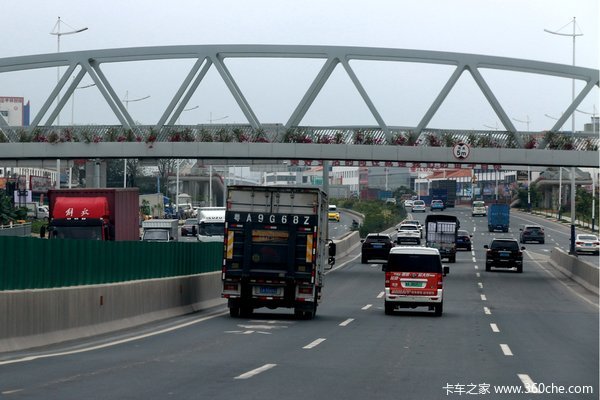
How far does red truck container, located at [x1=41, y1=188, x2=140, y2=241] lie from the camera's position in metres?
40.5

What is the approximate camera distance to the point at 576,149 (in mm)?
52000

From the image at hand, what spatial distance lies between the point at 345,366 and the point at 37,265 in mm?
7089

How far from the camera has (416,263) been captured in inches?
1275

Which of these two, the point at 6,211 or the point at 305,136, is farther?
the point at 6,211

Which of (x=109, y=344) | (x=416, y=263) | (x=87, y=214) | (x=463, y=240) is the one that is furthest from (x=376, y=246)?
(x=109, y=344)

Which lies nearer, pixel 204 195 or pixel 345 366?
pixel 345 366

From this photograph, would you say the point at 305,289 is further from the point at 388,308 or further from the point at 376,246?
the point at 376,246

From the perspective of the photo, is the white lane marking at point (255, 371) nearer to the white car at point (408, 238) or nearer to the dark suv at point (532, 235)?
the white car at point (408, 238)

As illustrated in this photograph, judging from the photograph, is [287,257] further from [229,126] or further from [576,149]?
[576,149]

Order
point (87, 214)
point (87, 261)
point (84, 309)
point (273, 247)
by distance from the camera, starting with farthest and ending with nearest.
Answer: point (87, 214) < point (273, 247) < point (87, 261) < point (84, 309)

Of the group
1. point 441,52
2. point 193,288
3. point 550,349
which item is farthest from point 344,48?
point 550,349

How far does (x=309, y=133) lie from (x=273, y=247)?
21925 millimetres

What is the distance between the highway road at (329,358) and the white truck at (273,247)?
0.75 meters

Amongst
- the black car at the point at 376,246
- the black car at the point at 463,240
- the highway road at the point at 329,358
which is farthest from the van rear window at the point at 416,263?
the black car at the point at 463,240
